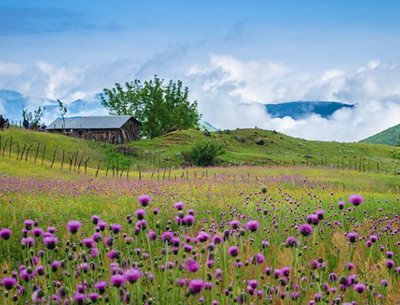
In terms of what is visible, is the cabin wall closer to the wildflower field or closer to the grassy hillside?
the grassy hillside

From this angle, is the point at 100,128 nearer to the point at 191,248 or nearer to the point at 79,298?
the point at 191,248

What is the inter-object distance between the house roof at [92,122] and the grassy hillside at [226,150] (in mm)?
8360

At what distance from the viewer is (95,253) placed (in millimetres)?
4727

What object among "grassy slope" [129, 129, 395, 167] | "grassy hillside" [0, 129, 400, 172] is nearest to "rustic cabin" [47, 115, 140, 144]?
"grassy hillside" [0, 129, 400, 172]

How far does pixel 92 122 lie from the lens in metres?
75.9

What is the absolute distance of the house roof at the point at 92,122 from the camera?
74.4m

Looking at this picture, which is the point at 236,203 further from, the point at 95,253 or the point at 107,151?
the point at 107,151

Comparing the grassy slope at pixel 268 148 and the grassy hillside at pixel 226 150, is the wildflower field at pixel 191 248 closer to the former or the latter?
the grassy hillside at pixel 226 150

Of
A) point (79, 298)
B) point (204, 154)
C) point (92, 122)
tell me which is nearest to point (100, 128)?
point (92, 122)

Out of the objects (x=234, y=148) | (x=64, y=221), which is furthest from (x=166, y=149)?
(x=64, y=221)

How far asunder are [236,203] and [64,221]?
4571mm

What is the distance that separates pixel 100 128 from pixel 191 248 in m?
70.9

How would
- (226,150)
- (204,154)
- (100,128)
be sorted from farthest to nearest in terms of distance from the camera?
(100,128), (226,150), (204,154)

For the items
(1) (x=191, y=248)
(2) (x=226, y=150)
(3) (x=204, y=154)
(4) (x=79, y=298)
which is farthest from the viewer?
(2) (x=226, y=150)
